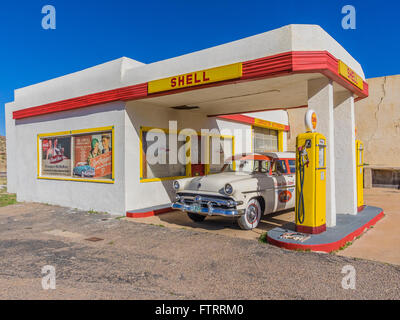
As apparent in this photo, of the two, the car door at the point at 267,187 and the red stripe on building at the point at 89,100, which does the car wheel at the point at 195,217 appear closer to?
the car door at the point at 267,187

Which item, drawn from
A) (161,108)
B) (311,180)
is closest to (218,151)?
(161,108)

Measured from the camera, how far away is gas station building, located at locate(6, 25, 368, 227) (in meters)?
6.12

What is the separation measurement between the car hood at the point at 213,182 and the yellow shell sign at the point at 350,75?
2.85m

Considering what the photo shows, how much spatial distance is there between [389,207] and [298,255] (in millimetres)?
6009

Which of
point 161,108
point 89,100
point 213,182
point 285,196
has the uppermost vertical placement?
point 89,100

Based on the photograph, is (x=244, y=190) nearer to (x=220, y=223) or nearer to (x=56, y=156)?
(x=220, y=223)

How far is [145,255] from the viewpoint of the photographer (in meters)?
5.18

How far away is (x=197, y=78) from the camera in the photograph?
7.08m

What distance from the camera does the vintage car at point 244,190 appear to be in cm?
634

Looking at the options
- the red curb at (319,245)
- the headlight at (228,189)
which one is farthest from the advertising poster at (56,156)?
the red curb at (319,245)

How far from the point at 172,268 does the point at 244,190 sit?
2.44m

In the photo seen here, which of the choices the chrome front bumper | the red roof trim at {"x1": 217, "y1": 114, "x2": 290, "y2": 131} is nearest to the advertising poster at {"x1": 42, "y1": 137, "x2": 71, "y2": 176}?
the chrome front bumper

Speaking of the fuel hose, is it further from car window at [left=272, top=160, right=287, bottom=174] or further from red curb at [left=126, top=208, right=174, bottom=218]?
red curb at [left=126, top=208, right=174, bottom=218]
